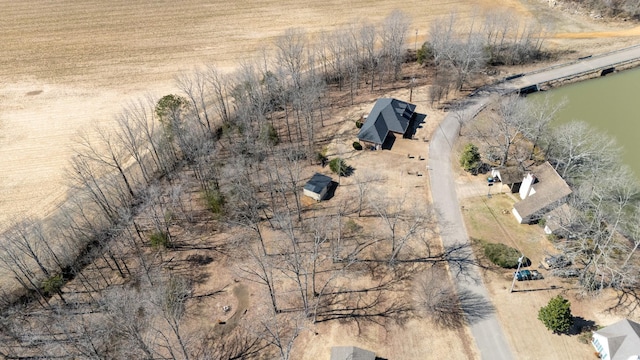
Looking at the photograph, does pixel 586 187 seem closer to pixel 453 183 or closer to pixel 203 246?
pixel 453 183

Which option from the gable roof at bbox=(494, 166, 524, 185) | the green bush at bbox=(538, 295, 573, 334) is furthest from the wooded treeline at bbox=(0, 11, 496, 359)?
the gable roof at bbox=(494, 166, 524, 185)

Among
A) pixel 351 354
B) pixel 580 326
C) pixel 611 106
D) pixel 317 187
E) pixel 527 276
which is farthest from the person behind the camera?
pixel 611 106

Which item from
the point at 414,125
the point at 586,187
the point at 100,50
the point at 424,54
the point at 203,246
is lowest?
the point at 203,246

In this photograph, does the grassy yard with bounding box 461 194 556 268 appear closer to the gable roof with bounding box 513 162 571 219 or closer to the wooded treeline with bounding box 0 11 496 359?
the gable roof with bounding box 513 162 571 219

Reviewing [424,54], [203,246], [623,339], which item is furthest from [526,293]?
[424,54]

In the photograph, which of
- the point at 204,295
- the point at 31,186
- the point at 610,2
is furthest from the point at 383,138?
the point at 610,2

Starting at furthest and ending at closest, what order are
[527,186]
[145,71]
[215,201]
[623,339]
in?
[145,71]
[215,201]
[527,186]
[623,339]

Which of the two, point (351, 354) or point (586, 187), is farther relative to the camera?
point (586, 187)

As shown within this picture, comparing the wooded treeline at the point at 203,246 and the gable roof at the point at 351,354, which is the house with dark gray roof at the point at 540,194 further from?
the gable roof at the point at 351,354
